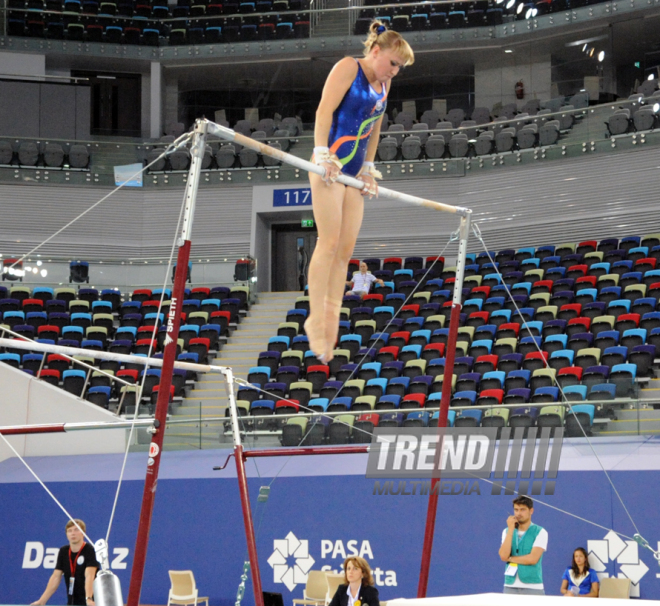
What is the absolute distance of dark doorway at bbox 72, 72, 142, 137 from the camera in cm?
2320

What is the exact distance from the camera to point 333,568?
8930 mm

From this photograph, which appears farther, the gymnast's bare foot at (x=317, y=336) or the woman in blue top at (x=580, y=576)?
the woman in blue top at (x=580, y=576)

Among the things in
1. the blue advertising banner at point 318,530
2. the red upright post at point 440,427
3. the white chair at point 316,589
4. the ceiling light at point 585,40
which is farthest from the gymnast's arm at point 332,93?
the ceiling light at point 585,40

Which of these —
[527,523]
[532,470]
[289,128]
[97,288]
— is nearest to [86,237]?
[97,288]

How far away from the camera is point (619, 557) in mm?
8000

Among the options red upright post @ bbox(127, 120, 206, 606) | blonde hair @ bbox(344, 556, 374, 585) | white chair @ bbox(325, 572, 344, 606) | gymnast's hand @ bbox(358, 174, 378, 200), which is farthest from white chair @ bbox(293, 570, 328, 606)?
gymnast's hand @ bbox(358, 174, 378, 200)

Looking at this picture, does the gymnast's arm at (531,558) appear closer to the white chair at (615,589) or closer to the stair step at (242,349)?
the white chair at (615,589)

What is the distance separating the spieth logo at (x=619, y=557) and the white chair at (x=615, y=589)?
0.19 m

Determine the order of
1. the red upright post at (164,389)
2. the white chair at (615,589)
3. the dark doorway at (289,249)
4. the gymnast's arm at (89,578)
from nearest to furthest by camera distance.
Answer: the red upright post at (164,389) < the gymnast's arm at (89,578) < the white chair at (615,589) < the dark doorway at (289,249)

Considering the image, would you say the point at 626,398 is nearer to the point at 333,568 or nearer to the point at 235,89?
the point at 333,568

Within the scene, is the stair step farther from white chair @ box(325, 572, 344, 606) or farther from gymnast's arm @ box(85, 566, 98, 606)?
gymnast's arm @ box(85, 566, 98, 606)

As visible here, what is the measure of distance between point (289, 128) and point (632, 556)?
14.7m

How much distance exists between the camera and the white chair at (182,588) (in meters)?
8.90

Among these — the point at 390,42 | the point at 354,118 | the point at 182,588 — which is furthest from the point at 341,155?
the point at 182,588
